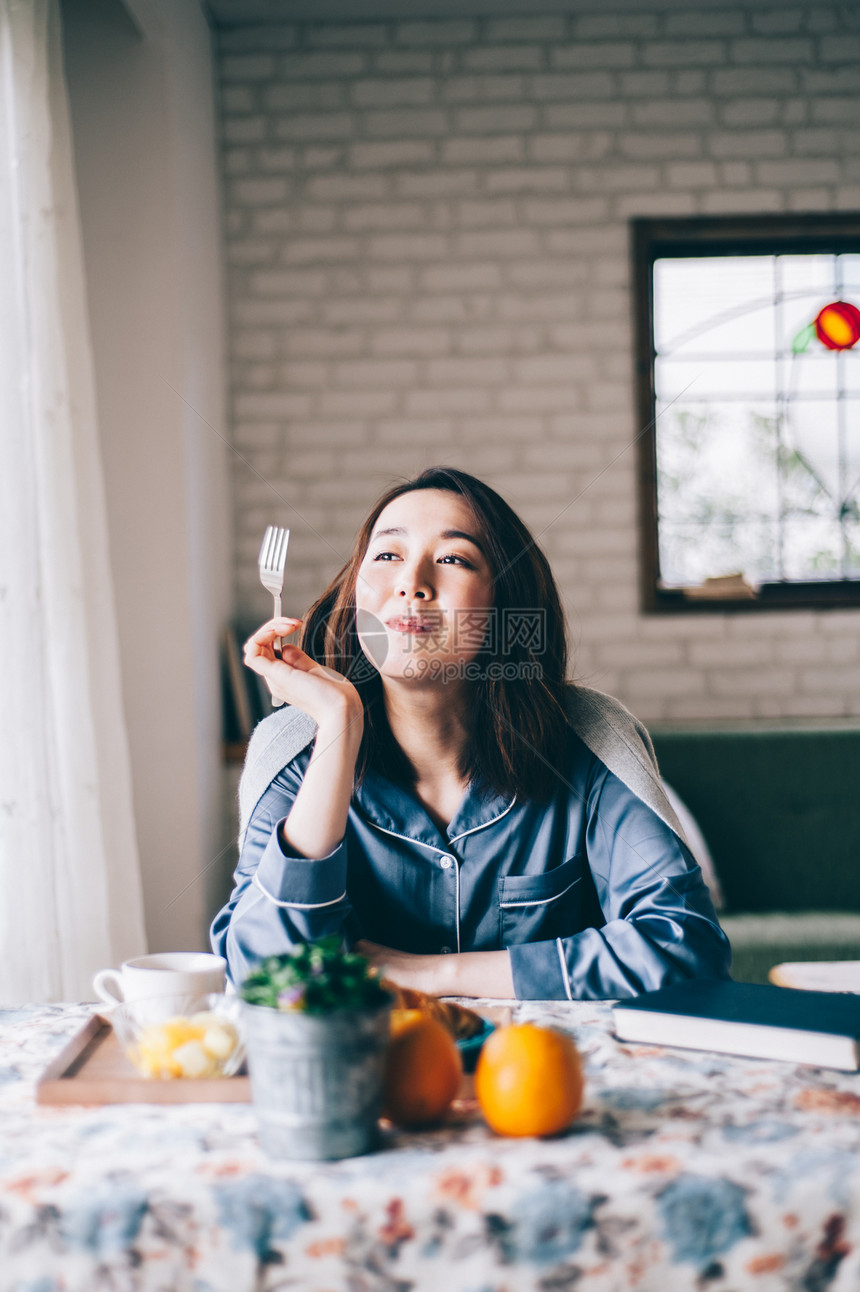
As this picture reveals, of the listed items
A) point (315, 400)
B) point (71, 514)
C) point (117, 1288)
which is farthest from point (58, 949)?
point (315, 400)

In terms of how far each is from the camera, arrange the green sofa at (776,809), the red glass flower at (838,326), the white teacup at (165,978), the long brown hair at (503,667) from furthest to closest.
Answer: the red glass flower at (838,326), the green sofa at (776,809), the long brown hair at (503,667), the white teacup at (165,978)

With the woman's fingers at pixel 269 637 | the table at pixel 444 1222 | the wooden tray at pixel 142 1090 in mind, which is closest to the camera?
the table at pixel 444 1222

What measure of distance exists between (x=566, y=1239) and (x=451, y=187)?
2958 mm

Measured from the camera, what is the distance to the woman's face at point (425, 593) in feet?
4.11

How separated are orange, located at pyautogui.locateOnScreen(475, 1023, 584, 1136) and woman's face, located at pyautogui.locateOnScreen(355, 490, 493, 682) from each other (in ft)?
2.03

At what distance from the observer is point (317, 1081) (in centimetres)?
66

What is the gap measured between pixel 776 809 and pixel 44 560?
6.30 feet

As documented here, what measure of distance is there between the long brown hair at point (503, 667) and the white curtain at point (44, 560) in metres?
0.66

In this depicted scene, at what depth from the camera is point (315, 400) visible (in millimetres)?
3029

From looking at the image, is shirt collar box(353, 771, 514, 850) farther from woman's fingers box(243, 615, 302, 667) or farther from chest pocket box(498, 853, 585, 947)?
woman's fingers box(243, 615, 302, 667)

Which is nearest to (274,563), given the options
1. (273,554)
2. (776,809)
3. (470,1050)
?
(273,554)

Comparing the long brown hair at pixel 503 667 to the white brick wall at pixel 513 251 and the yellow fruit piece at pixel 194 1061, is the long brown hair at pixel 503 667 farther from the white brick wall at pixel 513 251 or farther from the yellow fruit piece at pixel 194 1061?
the white brick wall at pixel 513 251

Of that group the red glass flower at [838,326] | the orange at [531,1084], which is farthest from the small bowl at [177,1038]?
the red glass flower at [838,326]

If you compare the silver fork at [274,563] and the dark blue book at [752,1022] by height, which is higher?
the silver fork at [274,563]
